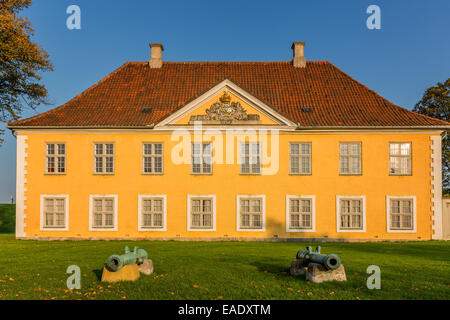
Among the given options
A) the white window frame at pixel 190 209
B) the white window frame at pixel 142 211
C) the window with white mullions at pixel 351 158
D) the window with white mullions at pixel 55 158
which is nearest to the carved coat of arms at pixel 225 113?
the white window frame at pixel 190 209

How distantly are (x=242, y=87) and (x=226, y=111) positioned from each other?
5.08ft

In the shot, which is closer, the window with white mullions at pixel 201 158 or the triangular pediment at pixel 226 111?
the triangular pediment at pixel 226 111

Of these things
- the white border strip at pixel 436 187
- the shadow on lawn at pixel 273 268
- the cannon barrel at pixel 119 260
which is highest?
the white border strip at pixel 436 187

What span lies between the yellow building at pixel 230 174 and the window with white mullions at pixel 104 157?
0.18 ft

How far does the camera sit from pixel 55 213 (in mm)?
22172

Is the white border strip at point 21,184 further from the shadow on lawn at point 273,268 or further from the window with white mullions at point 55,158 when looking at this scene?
the shadow on lawn at point 273,268

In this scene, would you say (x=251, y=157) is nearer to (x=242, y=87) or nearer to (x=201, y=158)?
(x=201, y=158)

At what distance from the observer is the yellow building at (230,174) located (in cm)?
2184

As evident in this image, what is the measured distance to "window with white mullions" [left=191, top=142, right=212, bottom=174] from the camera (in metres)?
Result: 22.1

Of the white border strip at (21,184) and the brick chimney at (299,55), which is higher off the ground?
the brick chimney at (299,55)

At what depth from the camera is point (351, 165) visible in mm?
22062

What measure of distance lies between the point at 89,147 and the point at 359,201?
49.5 feet

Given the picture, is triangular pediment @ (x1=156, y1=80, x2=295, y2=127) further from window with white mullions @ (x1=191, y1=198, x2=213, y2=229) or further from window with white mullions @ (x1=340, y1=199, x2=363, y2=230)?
window with white mullions @ (x1=340, y1=199, x2=363, y2=230)
